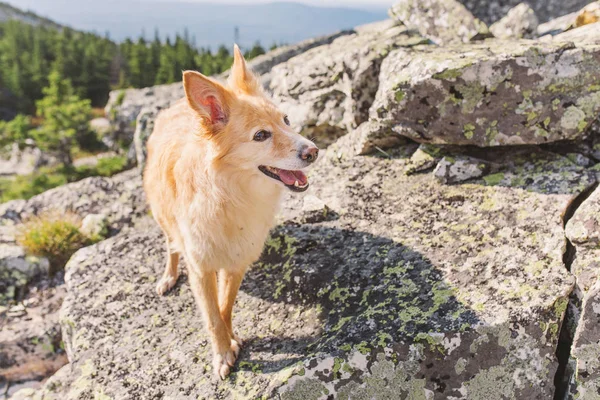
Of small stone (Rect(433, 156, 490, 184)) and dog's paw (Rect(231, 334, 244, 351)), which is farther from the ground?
small stone (Rect(433, 156, 490, 184))

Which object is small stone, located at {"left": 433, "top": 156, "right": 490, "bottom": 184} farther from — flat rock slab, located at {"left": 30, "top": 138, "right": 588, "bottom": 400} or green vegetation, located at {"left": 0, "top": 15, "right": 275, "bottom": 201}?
green vegetation, located at {"left": 0, "top": 15, "right": 275, "bottom": 201}

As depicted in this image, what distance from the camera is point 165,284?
5812mm

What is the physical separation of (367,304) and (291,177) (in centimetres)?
150

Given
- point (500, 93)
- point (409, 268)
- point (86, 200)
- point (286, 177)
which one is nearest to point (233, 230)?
point (286, 177)

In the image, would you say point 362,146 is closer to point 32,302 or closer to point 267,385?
→ point 267,385

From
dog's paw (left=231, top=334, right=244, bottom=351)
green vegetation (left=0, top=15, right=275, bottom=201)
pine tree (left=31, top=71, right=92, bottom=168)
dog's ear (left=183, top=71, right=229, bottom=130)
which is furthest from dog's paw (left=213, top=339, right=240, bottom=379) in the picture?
green vegetation (left=0, top=15, right=275, bottom=201)

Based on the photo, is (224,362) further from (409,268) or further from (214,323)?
(409,268)

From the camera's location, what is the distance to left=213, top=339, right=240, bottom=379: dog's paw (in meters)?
4.30

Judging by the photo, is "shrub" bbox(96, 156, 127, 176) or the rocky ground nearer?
the rocky ground

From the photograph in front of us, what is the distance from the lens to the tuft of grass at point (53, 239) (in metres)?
8.70

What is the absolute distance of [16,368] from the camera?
277 inches

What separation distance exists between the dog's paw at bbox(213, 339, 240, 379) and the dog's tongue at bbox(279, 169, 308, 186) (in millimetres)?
1825

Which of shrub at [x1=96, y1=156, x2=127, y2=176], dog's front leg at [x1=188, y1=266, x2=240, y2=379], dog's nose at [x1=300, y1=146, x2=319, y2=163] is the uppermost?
dog's nose at [x1=300, y1=146, x2=319, y2=163]

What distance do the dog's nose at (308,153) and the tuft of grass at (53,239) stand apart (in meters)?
6.49
